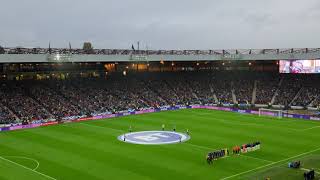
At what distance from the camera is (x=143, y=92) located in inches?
3265

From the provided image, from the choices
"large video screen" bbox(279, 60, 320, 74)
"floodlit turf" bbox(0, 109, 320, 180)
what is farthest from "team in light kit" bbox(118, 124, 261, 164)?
"large video screen" bbox(279, 60, 320, 74)

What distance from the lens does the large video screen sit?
75250 mm

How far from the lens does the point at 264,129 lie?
175 ft

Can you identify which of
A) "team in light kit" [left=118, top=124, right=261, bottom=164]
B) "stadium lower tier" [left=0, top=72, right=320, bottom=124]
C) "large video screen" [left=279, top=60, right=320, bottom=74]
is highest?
"large video screen" [left=279, top=60, right=320, bottom=74]

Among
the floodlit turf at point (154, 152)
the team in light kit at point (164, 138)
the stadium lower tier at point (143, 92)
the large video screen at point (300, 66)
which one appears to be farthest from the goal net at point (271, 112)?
the team in light kit at point (164, 138)

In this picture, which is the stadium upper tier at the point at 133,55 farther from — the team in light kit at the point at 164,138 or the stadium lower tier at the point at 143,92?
the team in light kit at the point at 164,138

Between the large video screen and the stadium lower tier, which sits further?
the large video screen

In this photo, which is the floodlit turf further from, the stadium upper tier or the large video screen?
the large video screen

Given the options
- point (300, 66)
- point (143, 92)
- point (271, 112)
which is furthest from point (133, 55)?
point (300, 66)

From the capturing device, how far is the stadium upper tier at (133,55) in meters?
62.1

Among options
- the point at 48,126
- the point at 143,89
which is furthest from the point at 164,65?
the point at 48,126

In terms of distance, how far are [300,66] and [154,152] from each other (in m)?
48.8

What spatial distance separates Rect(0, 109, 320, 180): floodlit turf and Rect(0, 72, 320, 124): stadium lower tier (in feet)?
29.8

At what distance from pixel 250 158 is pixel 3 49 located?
43160 millimetres
